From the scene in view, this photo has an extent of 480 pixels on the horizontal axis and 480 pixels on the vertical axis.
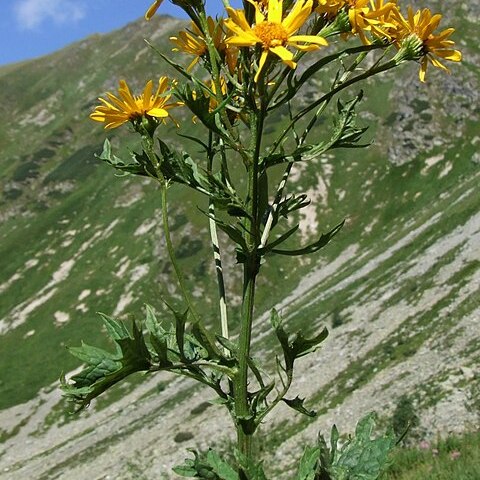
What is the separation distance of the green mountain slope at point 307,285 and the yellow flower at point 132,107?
4755 millimetres

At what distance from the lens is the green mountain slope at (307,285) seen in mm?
34969

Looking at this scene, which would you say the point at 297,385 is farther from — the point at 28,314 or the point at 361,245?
the point at 28,314

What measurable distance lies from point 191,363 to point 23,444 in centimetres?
7248

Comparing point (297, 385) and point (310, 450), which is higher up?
point (310, 450)

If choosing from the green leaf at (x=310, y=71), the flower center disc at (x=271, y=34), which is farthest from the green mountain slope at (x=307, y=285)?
the flower center disc at (x=271, y=34)

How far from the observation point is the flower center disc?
336 centimetres

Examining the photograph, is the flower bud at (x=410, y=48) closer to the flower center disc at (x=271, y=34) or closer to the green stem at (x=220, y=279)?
the flower center disc at (x=271, y=34)

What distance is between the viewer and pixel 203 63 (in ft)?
14.9

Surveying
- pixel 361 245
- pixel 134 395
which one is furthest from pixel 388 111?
pixel 134 395

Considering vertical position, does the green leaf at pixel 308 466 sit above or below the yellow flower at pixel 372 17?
below

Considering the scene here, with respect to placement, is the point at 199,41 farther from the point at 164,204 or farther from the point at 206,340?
the point at 206,340

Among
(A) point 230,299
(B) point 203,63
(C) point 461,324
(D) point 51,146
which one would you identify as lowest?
(C) point 461,324

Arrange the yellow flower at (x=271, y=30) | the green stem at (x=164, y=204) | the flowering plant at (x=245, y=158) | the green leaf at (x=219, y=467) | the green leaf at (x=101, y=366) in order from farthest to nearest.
Answer: the green stem at (x=164, y=204), the green leaf at (x=219, y=467), the flowering plant at (x=245, y=158), the green leaf at (x=101, y=366), the yellow flower at (x=271, y=30)

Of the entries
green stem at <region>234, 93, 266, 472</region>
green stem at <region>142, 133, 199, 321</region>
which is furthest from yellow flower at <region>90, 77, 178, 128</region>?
green stem at <region>234, 93, 266, 472</region>
